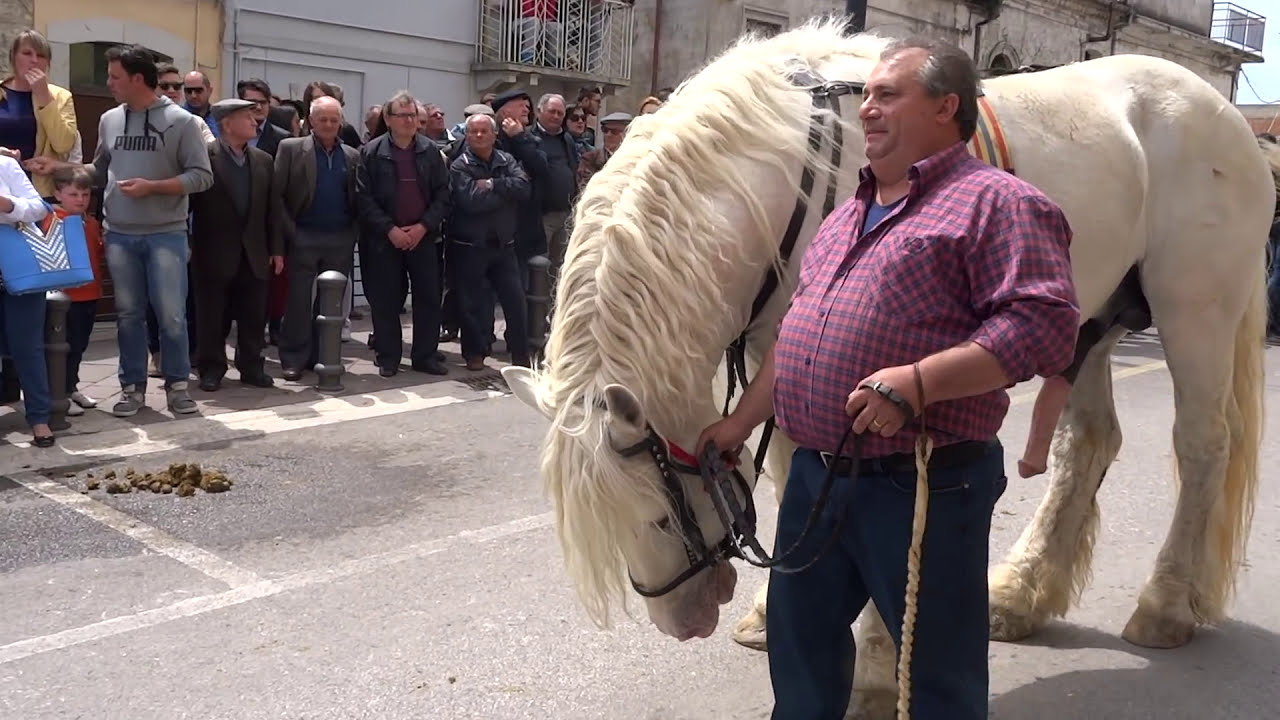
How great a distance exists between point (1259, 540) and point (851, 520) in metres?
3.63

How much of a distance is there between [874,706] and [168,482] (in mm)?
3813

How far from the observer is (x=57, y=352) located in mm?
6770

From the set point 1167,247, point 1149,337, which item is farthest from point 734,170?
point 1149,337

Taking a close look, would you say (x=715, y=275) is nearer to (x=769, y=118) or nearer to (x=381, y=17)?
(x=769, y=118)

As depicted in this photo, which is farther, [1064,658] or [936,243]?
[1064,658]

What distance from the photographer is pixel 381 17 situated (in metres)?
13.9

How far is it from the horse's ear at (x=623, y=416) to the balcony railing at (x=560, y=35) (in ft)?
42.1

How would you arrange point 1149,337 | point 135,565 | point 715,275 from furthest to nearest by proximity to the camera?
point 1149,337, point 135,565, point 715,275

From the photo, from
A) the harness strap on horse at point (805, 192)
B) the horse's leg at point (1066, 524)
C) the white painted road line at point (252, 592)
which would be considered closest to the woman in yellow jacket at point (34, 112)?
the white painted road line at point (252, 592)

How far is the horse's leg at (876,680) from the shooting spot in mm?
3295

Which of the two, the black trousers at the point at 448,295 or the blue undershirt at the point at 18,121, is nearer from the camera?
the blue undershirt at the point at 18,121

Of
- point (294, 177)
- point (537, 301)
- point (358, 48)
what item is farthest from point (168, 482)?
point (358, 48)

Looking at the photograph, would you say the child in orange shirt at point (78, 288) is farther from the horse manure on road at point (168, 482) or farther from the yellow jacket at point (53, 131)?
the horse manure on road at point (168, 482)

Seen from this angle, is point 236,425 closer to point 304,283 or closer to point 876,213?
point 304,283
